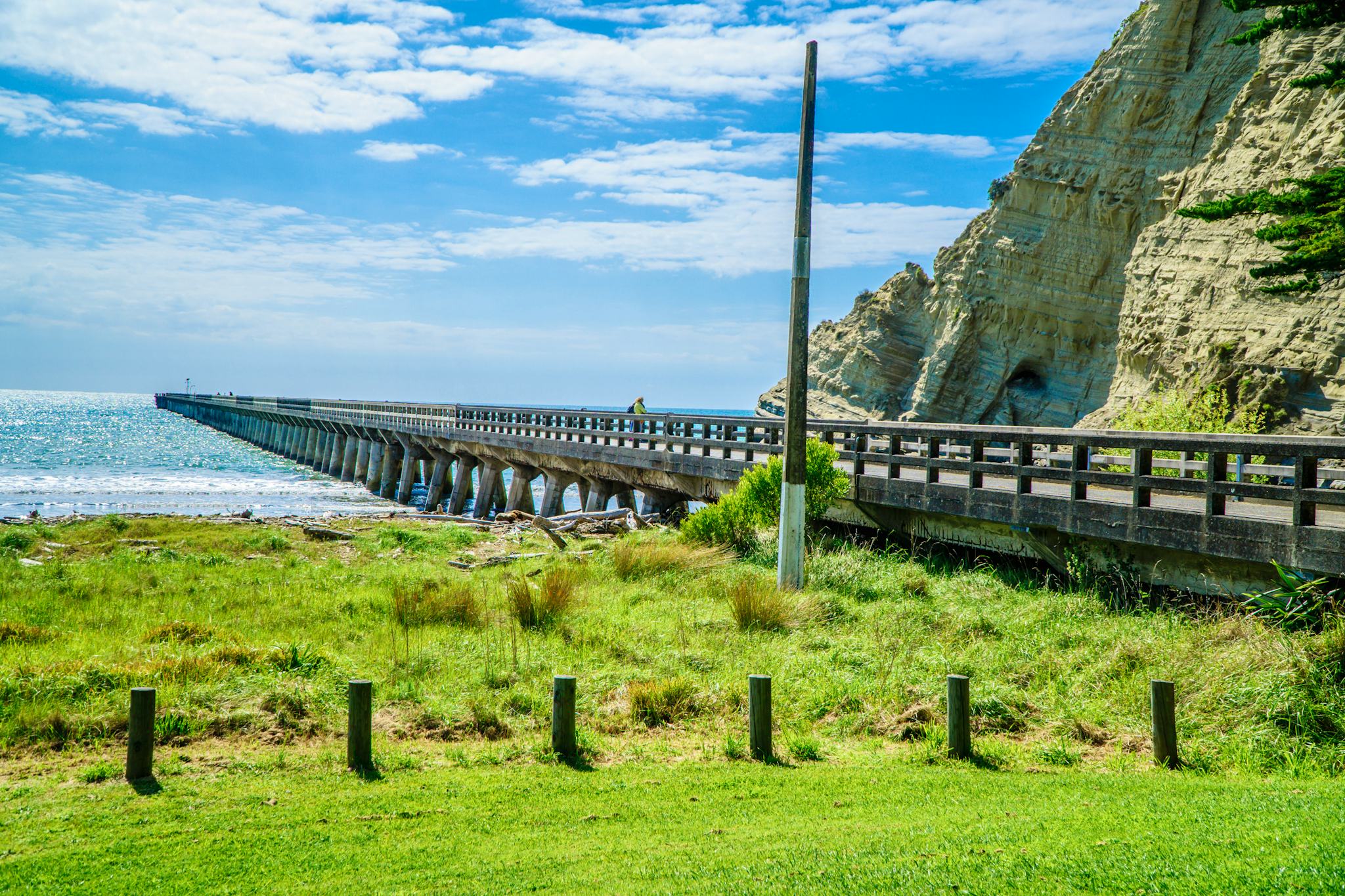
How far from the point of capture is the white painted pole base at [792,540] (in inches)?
493

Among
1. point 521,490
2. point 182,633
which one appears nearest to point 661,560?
point 182,633

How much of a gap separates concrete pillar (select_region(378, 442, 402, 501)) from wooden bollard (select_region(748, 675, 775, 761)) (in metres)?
42.7

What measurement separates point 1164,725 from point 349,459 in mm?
55411

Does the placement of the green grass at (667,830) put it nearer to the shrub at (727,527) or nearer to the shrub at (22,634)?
the shrub at (22,634)

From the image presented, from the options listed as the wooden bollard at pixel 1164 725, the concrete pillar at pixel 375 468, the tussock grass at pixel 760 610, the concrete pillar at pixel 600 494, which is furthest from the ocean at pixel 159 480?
the wooden bollard at pixel 1164 725

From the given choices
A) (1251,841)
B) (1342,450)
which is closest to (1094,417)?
(1342,450)

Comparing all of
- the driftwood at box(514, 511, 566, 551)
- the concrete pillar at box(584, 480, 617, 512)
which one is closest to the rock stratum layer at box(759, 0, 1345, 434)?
the concrete pillar at box(584, 480, 617, 512)

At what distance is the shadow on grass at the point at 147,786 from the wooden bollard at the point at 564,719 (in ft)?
8.86

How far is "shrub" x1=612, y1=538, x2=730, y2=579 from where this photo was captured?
1482 centimetres

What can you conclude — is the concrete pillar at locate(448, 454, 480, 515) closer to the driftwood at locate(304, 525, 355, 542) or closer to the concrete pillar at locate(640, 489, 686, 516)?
the driftwood at locate(304, 525, 355, 542)

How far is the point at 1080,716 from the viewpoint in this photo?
7.77m

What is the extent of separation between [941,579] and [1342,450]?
526cm

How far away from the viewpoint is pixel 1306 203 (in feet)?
41.5

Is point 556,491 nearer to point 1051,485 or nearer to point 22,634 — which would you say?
point 1051,485
